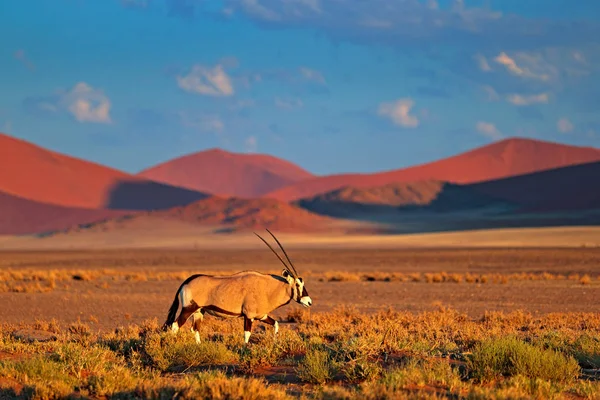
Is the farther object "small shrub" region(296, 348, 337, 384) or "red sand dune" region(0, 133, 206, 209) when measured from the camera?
"red sand dune" region(0, 133, 206, 209)

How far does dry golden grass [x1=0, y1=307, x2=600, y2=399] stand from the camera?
7.67m

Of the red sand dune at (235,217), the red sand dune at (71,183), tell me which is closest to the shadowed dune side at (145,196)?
the red sand dune at (71,183)

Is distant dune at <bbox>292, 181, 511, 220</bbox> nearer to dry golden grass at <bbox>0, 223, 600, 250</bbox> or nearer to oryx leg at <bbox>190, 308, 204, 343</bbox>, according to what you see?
dry golden grass at <bbox>0, 223, 600, 250</bbox>

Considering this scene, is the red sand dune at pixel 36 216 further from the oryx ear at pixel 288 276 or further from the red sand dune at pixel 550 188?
the oryx ear at pixel 288 276

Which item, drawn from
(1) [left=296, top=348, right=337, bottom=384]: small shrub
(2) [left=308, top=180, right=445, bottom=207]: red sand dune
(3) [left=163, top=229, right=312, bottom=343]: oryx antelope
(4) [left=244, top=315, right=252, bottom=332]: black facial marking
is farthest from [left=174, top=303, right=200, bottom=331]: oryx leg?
(2) [left=308, top=180, right=445, bottom=207]: red sand dune

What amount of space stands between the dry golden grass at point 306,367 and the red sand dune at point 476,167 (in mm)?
134659

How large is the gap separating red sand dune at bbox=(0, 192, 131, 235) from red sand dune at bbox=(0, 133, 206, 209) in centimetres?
764

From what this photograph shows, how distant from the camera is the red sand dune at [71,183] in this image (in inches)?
4838

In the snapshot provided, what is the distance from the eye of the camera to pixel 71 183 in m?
130

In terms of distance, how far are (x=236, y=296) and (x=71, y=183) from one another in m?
124

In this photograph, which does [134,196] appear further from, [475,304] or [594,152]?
[475,304]

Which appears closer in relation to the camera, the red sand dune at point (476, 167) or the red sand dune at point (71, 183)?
the red sand dune at point (71, 183)

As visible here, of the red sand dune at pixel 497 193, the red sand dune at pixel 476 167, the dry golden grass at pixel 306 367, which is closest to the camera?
the dry golden grass at pixel 306 367

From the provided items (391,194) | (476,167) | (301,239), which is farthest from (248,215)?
(476,167)
